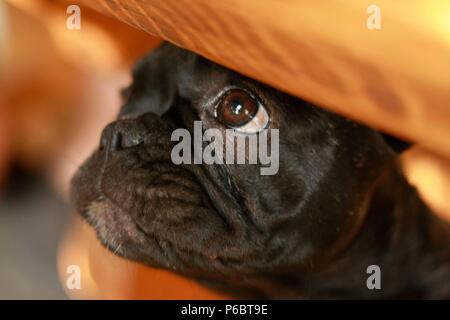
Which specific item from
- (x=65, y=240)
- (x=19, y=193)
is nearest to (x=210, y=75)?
(x=65, y=240)

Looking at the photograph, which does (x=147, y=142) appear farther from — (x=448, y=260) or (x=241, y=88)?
(x=448, y=260)

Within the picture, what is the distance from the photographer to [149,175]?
3.89ft

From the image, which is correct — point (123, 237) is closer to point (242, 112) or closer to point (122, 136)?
point (122, 136)

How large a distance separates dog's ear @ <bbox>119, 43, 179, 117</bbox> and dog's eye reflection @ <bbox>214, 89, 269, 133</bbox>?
0.18 m

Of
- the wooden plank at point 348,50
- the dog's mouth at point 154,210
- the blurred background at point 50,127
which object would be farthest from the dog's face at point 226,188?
the blurred background at point 50,127

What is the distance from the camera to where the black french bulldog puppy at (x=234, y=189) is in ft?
3.94

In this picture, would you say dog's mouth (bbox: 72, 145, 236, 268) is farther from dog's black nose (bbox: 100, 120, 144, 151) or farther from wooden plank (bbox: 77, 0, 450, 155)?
wooden plank (bbox: 77, 0, 450, 155)

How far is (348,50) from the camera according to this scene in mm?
593

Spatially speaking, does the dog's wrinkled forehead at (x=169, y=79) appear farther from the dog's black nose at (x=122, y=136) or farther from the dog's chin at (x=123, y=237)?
the dog's chin at (x=123, y=237)

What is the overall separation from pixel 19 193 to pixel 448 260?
193 centimetres

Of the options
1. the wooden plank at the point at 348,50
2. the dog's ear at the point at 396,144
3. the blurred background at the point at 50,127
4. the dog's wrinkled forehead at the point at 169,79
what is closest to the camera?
the wooden plank at the point at 348,50

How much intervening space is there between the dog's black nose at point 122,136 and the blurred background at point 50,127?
2.47 ft

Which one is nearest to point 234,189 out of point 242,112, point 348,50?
point 242,112

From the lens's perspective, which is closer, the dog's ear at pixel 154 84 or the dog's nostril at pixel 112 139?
the dog's nostril at pixel 112 139
